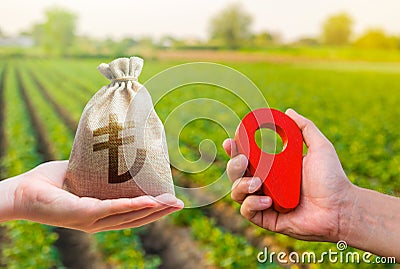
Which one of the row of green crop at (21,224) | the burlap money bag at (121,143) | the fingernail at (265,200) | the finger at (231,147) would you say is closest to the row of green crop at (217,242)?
the row of green crop at (21,224)

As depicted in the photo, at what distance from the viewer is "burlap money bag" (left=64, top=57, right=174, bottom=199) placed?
1.35 metres

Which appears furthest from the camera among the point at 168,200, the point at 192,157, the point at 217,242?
the point at 192,157

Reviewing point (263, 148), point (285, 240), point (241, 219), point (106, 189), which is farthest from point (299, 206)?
point (241, 219)

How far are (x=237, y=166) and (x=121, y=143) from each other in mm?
351

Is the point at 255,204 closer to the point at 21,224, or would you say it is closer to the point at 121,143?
the point at 121,143

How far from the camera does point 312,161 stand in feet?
5.55

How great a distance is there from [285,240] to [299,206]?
2121 mm

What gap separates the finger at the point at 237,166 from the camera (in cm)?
151

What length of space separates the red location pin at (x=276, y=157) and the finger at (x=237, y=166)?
2 centimetres

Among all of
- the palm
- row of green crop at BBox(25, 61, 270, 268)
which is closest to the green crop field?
row of green crop at BBox(25, 61, 270, 268)

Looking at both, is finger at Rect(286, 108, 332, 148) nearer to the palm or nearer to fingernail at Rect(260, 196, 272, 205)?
the palm

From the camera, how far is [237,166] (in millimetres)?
1518

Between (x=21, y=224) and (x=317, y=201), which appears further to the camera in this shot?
(x=21, y=224)

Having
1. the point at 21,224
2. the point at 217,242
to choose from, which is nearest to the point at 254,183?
the point at 217,242
